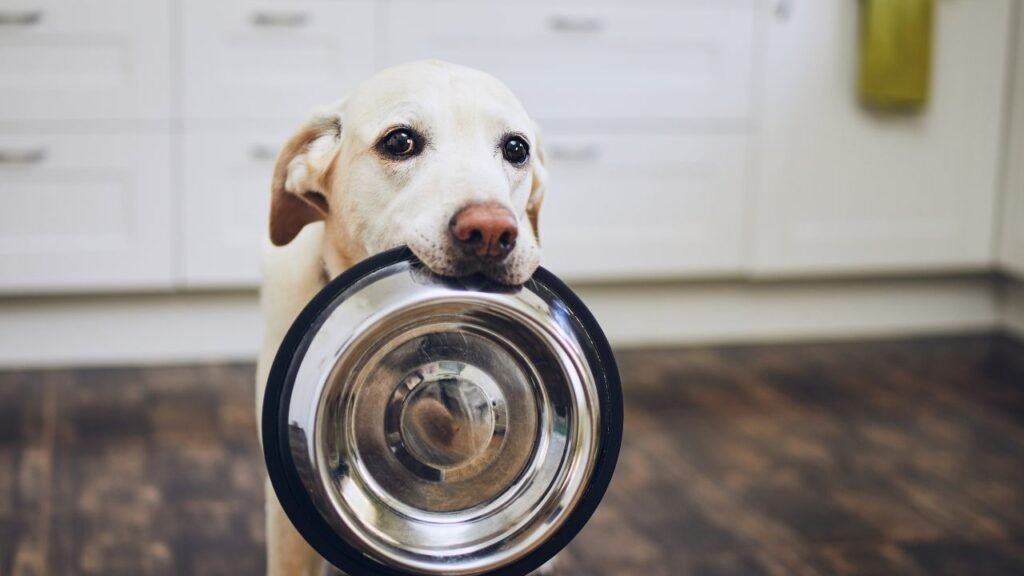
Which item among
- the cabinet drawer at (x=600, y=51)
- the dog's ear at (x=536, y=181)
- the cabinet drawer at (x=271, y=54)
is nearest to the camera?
the dog's ear at (x=536, y=181)

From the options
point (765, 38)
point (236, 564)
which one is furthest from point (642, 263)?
point (236, 564)

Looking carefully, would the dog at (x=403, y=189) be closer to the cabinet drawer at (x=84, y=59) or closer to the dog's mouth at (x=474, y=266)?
the dog's mouth at (x=474, y=266)

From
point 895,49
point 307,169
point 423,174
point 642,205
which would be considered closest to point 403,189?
point 423,174

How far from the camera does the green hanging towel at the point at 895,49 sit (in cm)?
277

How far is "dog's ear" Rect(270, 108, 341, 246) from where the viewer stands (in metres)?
1.23

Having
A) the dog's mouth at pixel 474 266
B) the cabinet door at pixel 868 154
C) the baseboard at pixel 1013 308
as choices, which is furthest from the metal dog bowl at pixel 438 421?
the baseboard at pixel 1013 308

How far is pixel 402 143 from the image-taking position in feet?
3.77

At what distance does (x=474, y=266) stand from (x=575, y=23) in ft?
5.88

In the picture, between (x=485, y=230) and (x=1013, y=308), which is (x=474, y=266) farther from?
(x=1013, y=308)

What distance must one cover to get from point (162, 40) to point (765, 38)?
4.28 ft

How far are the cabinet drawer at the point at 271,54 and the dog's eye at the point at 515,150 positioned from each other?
1482 millimetres

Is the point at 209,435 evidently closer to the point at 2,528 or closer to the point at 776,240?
the point at 2,528

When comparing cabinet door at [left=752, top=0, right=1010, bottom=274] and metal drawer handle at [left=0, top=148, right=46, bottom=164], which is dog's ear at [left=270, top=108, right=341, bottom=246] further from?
cabinet door at [left=752, top=0, right=1010, bottom=274]

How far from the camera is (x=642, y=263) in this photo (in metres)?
2.86
